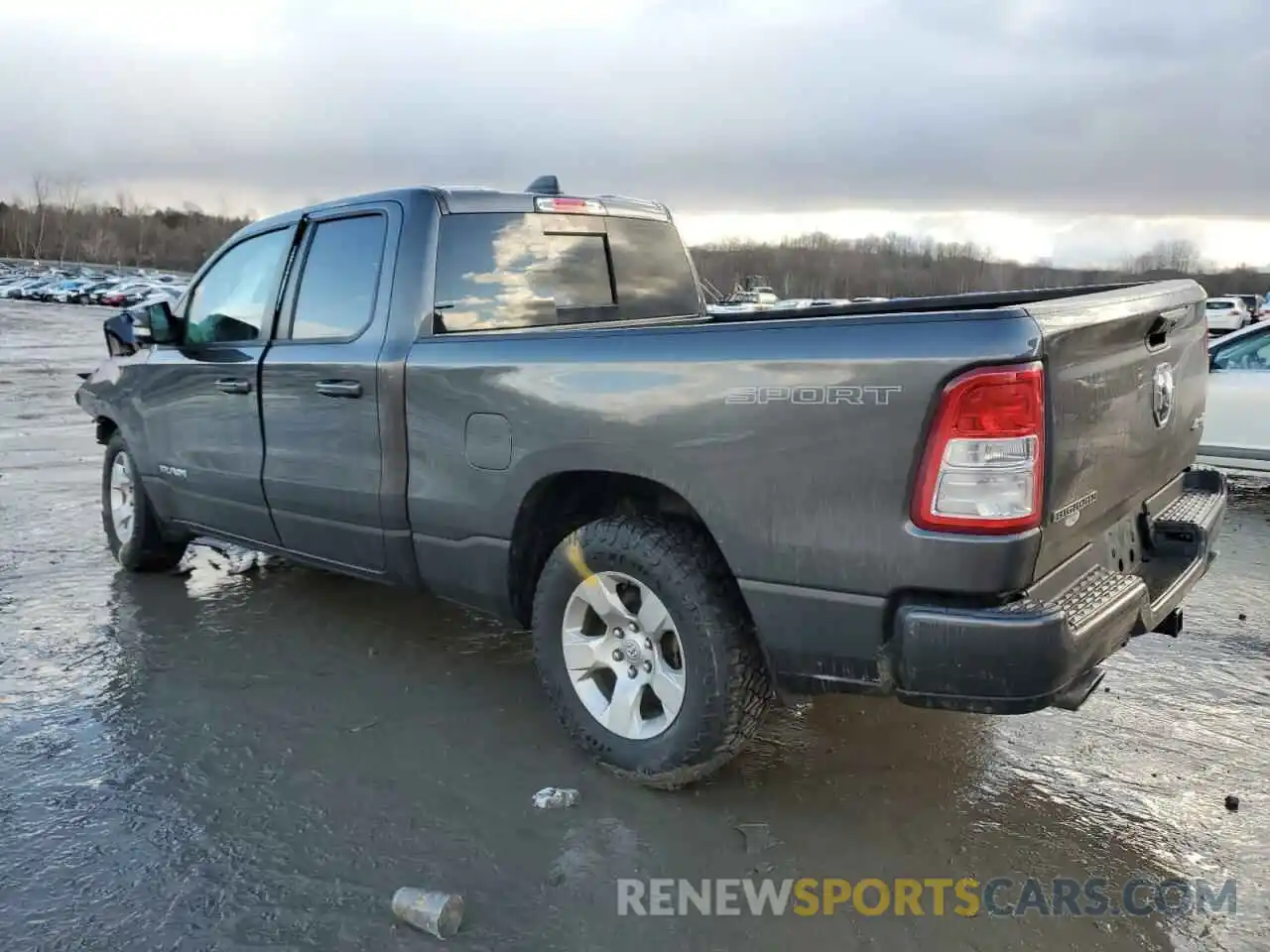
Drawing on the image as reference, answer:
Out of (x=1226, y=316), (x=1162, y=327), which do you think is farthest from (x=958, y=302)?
(x=1226, y=316)

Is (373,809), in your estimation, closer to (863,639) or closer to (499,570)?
(499,570)

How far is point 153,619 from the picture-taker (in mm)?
5016

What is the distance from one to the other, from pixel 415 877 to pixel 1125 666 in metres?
3.23

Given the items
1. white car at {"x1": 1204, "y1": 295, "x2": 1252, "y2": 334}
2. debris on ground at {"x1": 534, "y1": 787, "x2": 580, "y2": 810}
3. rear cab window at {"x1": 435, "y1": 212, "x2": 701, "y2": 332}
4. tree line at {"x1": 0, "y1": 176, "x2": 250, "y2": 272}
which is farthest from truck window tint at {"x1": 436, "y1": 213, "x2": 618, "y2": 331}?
tree line at {"x1": 0, "y1": 176, "x2": 250, "y2": 272}

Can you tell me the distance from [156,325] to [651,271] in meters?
2.53

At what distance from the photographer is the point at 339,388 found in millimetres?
4043

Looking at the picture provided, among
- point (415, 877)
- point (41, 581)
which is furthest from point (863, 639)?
point (41, 581)

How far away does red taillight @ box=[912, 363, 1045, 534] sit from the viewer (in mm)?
2498

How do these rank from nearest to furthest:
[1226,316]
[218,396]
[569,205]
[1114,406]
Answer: [1114,406] → [569,205] → [218,396] → [1226,316]

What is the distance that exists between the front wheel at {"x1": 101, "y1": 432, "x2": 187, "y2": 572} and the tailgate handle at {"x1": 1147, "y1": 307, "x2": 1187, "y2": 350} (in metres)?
4.91

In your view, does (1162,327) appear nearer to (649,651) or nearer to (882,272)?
(649,651)

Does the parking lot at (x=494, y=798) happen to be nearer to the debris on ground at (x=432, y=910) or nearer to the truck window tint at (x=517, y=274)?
the debris on ground at (x=432, y=910)

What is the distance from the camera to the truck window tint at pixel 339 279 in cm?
412

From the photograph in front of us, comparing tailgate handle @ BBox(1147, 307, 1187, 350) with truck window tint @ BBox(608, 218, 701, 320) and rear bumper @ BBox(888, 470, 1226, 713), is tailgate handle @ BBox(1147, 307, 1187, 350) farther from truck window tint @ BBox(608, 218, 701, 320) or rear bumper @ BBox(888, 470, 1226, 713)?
truck window tint @ BBox(608, 218, 701, 320)
